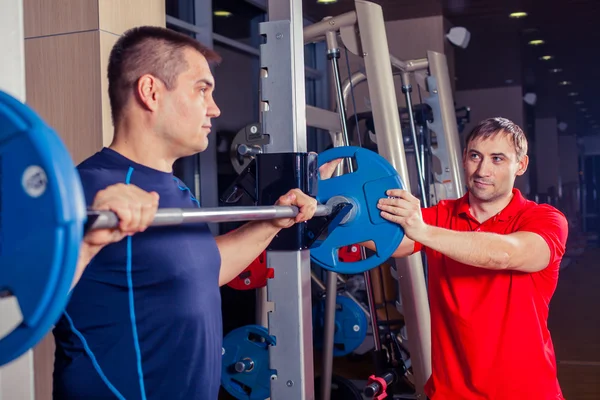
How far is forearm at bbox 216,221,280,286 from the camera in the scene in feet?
5.16

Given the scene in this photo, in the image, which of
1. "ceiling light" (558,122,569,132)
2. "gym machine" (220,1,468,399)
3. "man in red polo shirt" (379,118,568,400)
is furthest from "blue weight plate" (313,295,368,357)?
"ceiling light" (558,122,569,132)

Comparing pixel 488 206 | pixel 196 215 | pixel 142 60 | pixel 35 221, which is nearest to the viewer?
pixel 35 221

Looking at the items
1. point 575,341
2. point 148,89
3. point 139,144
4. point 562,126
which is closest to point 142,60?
point 148,89

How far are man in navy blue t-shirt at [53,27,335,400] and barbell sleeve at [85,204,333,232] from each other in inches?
4.2

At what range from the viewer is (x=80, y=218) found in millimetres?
829

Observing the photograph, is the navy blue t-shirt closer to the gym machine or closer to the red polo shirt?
the red polo shirt

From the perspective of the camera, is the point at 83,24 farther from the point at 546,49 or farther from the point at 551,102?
the point at 551,102

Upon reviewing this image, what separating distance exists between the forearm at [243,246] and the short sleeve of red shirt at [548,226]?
0.75 meters

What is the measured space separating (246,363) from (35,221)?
2.32 metres

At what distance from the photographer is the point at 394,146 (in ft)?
9.11

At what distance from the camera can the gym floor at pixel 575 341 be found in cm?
430

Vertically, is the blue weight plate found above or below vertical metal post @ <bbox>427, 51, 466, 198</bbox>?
below

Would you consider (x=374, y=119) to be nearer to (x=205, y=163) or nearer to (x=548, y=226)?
(x=548, y=226)

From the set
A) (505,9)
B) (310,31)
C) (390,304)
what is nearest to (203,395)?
(310,31)
